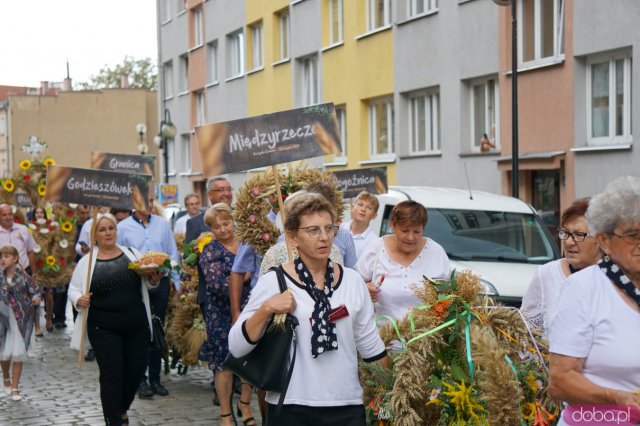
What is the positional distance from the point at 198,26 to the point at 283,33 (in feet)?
31.0

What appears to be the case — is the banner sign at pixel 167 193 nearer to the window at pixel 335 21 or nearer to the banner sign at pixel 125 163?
the window at pixel 335 21

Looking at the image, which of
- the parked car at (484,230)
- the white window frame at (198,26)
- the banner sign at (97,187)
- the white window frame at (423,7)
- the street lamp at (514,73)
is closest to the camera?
the banner sign at (97,187)

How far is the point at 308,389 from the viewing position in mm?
4762

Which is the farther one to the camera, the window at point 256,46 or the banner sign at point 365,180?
the window at point 256,46

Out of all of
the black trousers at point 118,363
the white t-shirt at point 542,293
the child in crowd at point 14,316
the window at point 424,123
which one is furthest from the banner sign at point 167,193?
the white t-shirt at point 542,293

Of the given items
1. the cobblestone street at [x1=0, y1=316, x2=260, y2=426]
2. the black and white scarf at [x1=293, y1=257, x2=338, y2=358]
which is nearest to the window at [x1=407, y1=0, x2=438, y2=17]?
the cobblestone street at [x1=0, y1=316, x2=260, y2=426]

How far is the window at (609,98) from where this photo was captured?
1798 cm

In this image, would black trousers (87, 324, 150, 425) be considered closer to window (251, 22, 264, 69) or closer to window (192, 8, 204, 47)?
window (251, 22, 264, 69)

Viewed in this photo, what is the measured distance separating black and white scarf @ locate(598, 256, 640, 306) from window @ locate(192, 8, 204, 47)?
39.4m

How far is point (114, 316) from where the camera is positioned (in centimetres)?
820

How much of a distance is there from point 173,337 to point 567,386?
7504 millimetres

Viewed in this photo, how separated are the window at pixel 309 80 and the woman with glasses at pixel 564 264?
1013 inches

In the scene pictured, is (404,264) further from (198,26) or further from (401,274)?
(198,26)

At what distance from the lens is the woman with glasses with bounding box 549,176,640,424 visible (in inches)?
143
